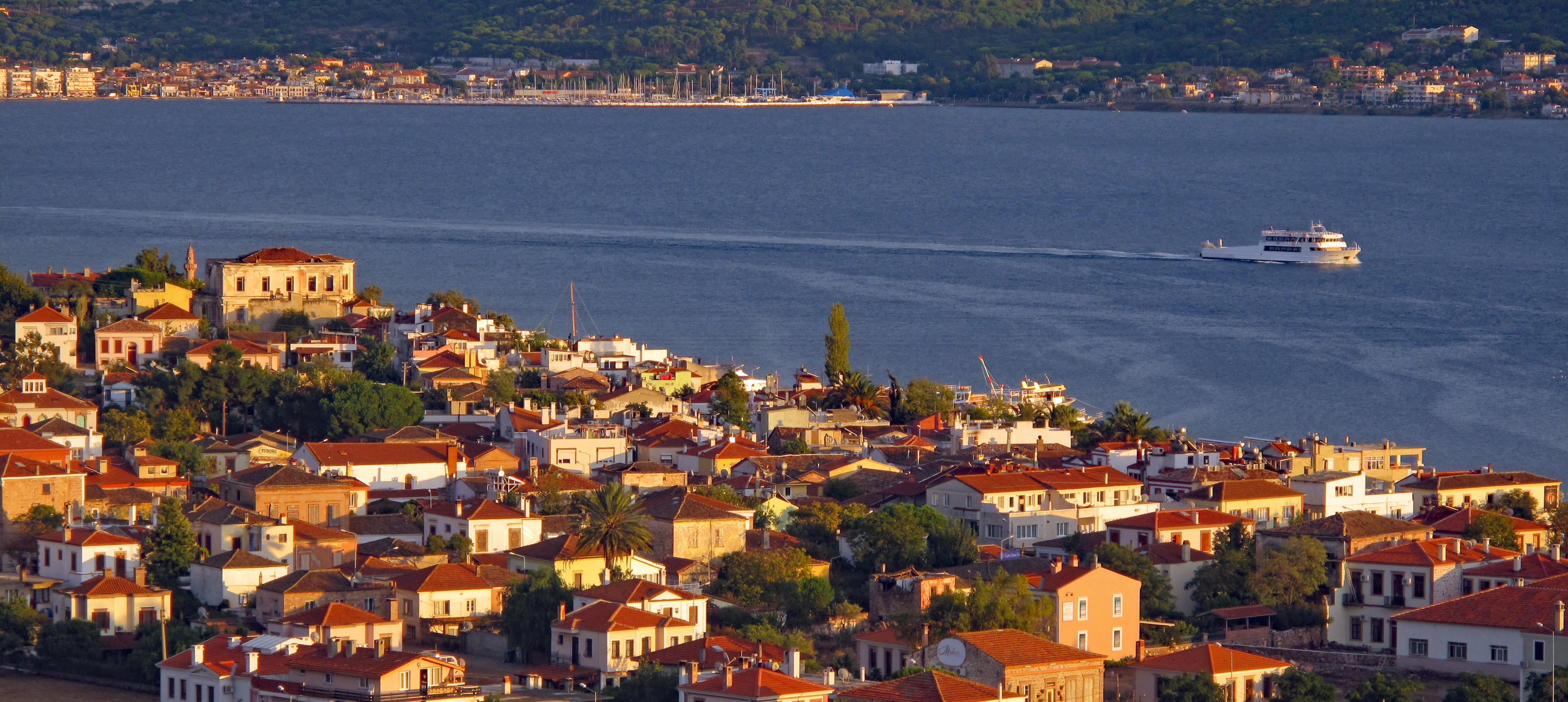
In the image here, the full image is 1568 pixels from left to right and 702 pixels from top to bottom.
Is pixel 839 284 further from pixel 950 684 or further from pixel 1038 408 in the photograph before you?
pixel 950 684

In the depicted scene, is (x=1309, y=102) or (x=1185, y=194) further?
(x=1309, y=102)

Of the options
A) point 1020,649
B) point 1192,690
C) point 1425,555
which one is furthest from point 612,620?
point 1425,555

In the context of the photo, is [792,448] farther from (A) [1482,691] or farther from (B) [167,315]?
(A) [1482,691]

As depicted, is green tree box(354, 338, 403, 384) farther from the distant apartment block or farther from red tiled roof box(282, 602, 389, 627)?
the distant apartment block

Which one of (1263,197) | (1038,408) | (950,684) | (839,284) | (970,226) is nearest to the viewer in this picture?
(950,684)

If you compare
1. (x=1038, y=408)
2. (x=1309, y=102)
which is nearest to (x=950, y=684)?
(x=1038, y=408)

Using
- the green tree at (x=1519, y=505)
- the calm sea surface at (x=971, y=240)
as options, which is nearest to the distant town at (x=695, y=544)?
the green tree at (x=1519, y=505)

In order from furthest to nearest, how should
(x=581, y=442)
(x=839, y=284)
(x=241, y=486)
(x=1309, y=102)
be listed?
(x=1309, y=102)
(x=839, y=284)
(x=581, y=442)
(x=241, y=486)
